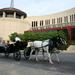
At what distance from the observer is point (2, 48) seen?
18828mm

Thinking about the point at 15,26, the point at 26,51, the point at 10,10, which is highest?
the point at 10,10

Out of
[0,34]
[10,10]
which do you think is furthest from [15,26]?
[10,10]

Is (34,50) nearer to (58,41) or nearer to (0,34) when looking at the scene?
(58,41)

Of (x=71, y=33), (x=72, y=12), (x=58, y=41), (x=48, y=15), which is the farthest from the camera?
(x=48, y=15)

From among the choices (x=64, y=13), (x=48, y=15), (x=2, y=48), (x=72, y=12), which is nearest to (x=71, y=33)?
(x=72, y=12)

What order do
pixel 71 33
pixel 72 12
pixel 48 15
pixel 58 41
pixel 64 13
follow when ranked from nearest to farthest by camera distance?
pixel 58 41 < pixel 71 33 < pixel 72 12 < pixel 64 13 < pixel 48 15

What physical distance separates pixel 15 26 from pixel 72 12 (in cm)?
1370

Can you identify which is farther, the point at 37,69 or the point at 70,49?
the point at 70,49

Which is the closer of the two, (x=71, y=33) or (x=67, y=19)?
(x=71, y=33)

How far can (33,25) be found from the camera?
7719 cm

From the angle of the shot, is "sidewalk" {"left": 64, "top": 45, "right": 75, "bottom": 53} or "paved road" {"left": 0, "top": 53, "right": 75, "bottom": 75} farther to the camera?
"sidewalk" {"left": 64, "top": 45, "right": 75, "bottom": 53}

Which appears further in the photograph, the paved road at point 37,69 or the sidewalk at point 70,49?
the sidewalk at point 70,49

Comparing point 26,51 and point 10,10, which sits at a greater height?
point 10,10

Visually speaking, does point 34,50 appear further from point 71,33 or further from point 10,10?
point 10,10
